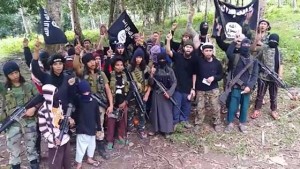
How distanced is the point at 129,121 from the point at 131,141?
415 millimetres

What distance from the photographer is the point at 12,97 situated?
487cm

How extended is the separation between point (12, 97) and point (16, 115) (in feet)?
0.99

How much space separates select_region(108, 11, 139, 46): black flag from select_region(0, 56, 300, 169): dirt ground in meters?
2.23

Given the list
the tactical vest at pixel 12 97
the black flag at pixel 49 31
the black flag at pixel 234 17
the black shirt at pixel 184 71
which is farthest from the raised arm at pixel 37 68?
the black flag at pixel 234 17

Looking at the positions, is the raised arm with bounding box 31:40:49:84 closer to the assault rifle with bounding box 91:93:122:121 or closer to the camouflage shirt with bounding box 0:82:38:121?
the camouflage shirt with bounding box 0:82:38:121

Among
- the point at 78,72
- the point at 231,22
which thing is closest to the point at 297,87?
the point at 231,22

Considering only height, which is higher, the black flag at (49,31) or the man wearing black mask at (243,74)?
the black flag at (49,31)

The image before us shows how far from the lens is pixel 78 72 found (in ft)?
18.1

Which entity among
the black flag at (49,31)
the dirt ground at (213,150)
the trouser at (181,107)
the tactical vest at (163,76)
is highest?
the black flag at (49,31)

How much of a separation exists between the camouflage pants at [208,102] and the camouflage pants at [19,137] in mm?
3111

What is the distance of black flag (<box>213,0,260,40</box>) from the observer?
706cm

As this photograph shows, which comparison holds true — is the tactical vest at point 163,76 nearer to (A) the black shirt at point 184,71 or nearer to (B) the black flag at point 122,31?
(A) the black shirt at point 184,71

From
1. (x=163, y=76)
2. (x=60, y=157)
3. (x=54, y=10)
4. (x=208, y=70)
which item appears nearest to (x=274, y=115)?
(x=208, y=70)

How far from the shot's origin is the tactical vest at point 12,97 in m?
4.86
